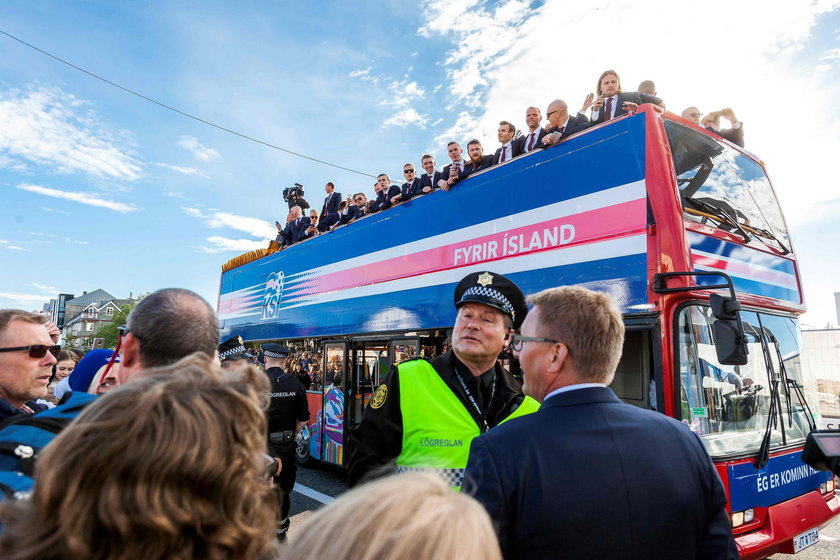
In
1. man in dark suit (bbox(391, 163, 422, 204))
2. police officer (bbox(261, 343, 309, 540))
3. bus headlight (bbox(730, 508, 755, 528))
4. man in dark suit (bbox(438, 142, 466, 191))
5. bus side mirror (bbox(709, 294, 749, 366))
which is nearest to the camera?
bus side mirror (bbox(709, 294, 749, 366))

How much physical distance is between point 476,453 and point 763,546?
3.06 meters

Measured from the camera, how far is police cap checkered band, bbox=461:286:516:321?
2.38 m

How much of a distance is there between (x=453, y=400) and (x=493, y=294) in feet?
1.71

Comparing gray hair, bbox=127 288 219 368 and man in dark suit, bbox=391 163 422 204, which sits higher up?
man in dark suit, bbox=391 163 422 204

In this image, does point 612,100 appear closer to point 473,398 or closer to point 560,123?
point 560,123

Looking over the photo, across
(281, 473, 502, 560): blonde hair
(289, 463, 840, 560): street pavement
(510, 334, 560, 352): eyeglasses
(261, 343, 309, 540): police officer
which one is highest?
(510, 334, 560, 352): eyeglasses

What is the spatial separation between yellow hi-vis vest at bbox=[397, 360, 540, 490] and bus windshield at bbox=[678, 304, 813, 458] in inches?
80.4

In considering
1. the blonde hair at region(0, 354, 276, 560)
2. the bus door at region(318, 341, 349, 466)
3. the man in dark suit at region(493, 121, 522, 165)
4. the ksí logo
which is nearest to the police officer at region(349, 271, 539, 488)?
the blonde hair at region(0, 354, 276, 560)

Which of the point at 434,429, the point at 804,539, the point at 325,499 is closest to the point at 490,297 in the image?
the point at 434,429

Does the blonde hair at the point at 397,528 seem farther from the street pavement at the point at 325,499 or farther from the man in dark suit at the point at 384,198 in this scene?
the man in dark suit at the point at 384,198

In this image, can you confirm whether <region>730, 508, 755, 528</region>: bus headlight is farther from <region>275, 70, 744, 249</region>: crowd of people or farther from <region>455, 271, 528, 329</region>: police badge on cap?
<region>275, 70, 744, 249</region>: crowd of people

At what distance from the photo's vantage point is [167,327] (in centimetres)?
164

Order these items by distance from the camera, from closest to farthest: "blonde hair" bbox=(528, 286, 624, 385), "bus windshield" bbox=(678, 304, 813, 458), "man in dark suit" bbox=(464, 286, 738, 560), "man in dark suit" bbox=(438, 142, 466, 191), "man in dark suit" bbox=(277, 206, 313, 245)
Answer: "man in dark suit" bbox=(464, 286, 738, 560) < "blonde hair" bbox=(528, 286, 624, 385) < "bus windshield" bbox=(678, 304, 813, 458) < "man in dark suit" bbox=(438, 142, 466, 191) < "man in dark suit" bbox=(277, 206, 313, 245)

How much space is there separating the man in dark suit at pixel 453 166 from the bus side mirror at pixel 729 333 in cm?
319
